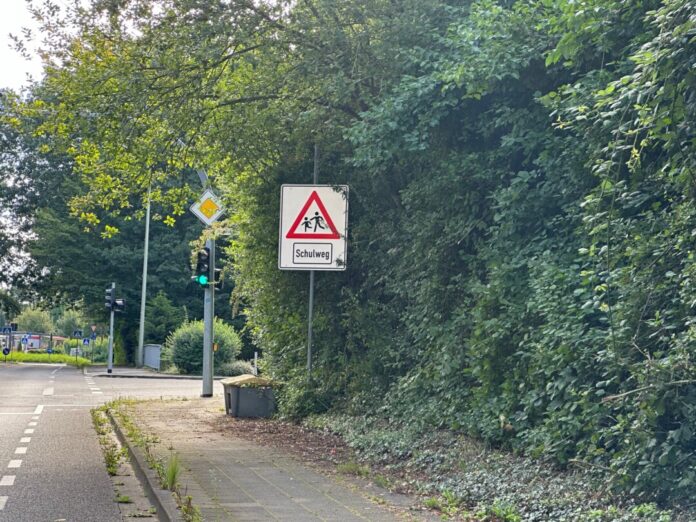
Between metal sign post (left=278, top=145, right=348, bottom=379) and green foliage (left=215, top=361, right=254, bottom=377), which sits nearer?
metal sign post (left=278, top=145, right=348, bottom=379)

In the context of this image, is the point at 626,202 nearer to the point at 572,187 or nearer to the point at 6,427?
the point at 572,187

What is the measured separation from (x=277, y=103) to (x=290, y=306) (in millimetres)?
4038

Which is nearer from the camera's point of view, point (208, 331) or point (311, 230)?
point (311, 230)

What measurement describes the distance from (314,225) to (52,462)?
5.01m

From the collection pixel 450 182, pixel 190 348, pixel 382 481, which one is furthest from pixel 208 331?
pixel 190 348

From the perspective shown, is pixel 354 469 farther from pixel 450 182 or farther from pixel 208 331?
pixel 208 331

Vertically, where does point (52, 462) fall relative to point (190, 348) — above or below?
below

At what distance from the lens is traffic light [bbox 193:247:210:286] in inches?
927

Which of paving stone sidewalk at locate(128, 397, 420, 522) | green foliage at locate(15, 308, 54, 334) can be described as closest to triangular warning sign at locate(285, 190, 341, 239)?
paving stone sidewalk at locate(128, 397, 420, 522)

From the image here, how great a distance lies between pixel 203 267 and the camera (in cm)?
2373

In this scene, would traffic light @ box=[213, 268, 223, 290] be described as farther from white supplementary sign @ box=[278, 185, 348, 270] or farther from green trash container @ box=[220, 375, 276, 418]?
white supplementary sign @ box=[278, 185, 348, 270]

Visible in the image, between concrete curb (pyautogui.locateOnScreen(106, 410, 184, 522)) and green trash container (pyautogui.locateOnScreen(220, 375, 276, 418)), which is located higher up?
green trash container (pyautogui.locateOnScreen(220, 375, 276, 418))

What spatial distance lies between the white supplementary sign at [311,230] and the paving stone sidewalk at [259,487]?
112 inches

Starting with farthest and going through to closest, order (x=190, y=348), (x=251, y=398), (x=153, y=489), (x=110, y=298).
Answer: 1. (x=110, y=298)
2. (x=190, y=348)
3. (x=251, y=398)
4. (x=153, y=489)
